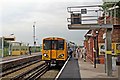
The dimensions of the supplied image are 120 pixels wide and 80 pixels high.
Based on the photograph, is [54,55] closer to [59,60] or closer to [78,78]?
[59,60]

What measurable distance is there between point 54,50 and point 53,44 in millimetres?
584

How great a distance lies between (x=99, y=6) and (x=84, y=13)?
125 centimetres

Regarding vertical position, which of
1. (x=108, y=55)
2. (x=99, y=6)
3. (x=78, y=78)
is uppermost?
(x=99, y=6)

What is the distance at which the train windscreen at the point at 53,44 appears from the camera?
26.0 meters

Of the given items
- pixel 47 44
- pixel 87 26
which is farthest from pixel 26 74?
pixel 87 26

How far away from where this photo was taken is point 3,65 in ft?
84.7

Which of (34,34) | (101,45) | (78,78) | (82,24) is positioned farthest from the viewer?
(34,34)

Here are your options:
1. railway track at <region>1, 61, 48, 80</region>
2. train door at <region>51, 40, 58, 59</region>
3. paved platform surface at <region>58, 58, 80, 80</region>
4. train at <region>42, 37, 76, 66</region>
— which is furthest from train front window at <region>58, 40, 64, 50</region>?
paved platform surface at <region>58, 58, 80, 80</region>

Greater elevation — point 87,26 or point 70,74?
point 87,26

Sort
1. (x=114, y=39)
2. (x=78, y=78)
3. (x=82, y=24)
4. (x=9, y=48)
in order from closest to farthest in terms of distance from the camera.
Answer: (x=78, y=78) → (x=82, y=24) → (x=114, y=39) → (x=9, y=48)

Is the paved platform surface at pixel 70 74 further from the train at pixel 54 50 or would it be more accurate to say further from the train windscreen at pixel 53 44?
the train windscreen at pixel 53 44

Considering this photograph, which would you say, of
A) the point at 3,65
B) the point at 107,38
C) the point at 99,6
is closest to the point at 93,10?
the point at 99,6

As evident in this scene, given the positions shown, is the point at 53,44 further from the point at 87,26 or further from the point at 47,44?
the point at 87,26

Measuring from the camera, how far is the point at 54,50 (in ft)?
84.6
